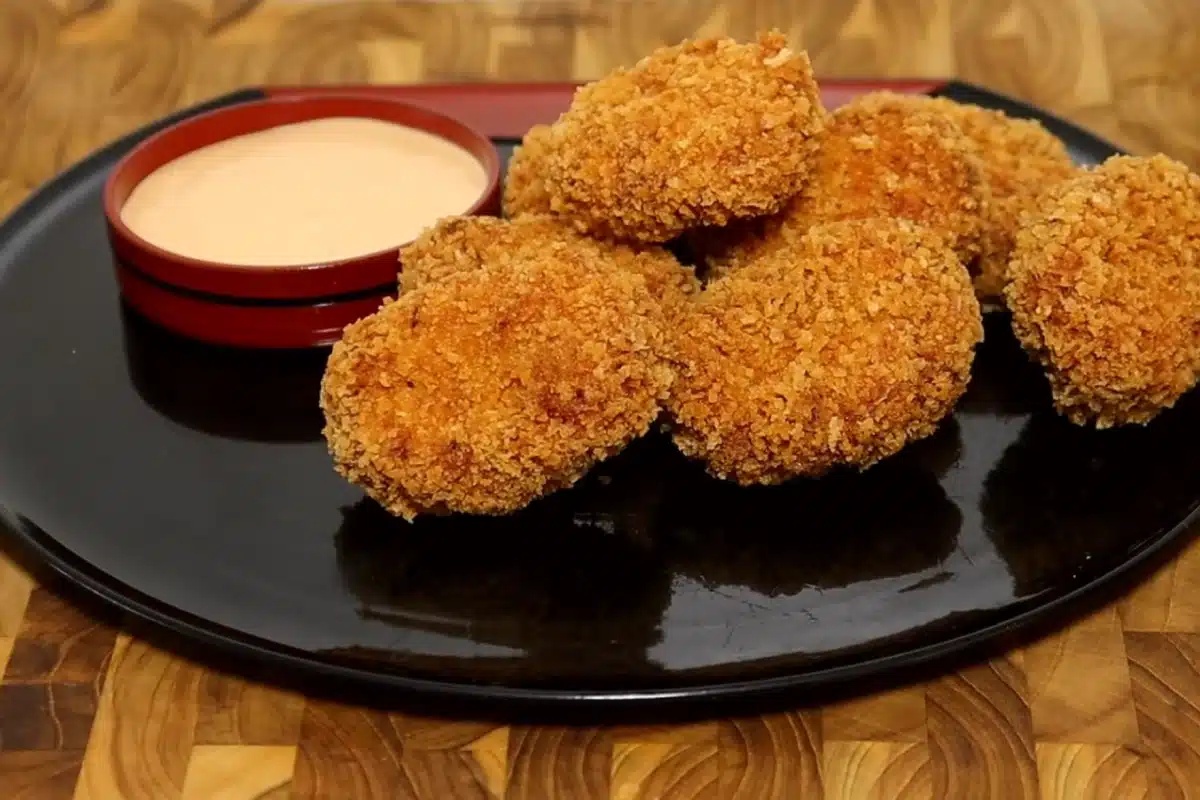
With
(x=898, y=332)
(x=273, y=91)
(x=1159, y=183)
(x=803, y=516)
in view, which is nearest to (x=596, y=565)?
(x=803, y=516)

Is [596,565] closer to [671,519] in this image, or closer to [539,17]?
[671,519]

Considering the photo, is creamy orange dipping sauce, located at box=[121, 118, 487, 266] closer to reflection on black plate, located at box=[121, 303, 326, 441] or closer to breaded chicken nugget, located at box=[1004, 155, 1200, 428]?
reflection on black plate, located at box=[121, 303, 326, 441]

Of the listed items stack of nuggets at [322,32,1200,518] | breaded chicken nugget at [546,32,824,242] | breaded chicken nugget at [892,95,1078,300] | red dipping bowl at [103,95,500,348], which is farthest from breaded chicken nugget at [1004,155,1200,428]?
red dipping bowl at [103,95,500,348]

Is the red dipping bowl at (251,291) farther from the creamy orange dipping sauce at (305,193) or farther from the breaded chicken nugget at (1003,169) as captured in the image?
the breaded chicken nugget at (1003,169)

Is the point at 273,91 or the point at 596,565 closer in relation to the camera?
the point at 596,565

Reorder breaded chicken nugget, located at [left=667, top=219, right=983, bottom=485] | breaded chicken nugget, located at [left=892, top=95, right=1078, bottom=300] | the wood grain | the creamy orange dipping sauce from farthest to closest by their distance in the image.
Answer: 1. the creamy orange dipping sauce
2. breaded chicken nugget, located at [left=892, top=95, right=1078, bottom=300]
3. breaded chicken nugget, located at [left=667, top=219, right=983, bottom=485]
4. the wood grain
